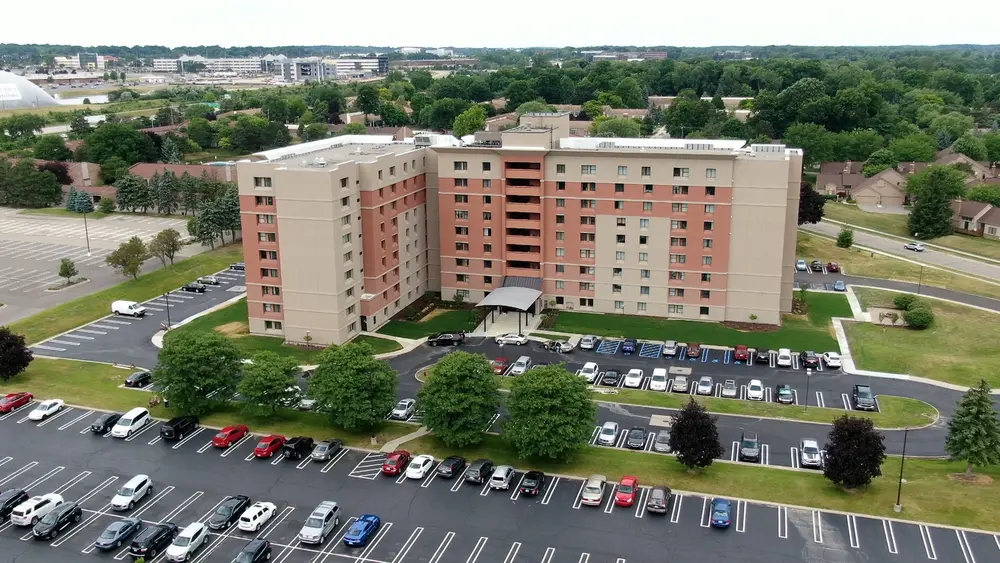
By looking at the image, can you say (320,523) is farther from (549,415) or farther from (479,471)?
(549,415)

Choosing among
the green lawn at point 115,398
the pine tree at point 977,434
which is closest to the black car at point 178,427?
the green lawn at point 115,398

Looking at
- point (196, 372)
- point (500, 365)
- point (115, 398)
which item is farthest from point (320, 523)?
point (500, 365)

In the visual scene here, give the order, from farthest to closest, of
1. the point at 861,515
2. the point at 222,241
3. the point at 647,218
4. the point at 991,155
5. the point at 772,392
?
the point at 991,155, the point at 222,241, the point at 647,218, the point at 772,392, the point at 861,515

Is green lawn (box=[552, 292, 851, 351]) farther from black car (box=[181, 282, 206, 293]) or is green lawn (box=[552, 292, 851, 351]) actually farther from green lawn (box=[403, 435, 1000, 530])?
black car (box=[181, 282, 206, 293])

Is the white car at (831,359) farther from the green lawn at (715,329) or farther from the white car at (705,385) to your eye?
the white car at (705,385)

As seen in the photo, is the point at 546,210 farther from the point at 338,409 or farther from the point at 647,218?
the point at 338,409

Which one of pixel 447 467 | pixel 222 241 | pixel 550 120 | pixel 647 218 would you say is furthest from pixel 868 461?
pixel 222 241

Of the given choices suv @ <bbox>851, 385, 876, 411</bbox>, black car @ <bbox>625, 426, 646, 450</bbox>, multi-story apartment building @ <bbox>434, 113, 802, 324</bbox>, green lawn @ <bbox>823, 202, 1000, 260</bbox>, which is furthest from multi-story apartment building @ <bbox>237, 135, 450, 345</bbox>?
green lawn @ <bbox>823, 202, 1000, 260</bbox>
